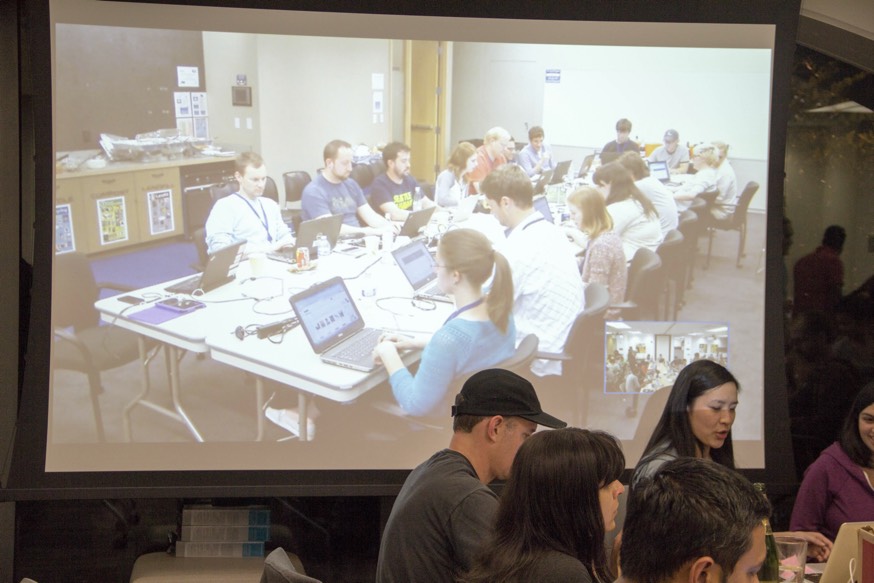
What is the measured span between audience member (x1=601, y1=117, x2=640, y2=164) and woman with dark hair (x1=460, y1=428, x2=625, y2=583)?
7.99 feet

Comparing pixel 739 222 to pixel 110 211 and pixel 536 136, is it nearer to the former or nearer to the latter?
pixel 536 136

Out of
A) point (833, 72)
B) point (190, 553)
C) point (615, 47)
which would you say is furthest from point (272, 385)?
point (833, 72)

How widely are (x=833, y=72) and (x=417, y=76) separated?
2.13 m

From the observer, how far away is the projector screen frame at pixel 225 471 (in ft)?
11.5

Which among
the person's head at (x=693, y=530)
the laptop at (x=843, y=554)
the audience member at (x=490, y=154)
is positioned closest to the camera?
the person's head at (x=693, y=530)

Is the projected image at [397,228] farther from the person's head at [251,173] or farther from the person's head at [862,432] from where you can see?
the person's head at [862,432]

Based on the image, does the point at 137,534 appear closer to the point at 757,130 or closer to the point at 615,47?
the point at 615,47

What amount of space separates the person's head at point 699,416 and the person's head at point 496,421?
2.75 ft


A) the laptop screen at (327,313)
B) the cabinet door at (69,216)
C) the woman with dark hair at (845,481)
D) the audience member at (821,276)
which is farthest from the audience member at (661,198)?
the cabinet door at (69,216)

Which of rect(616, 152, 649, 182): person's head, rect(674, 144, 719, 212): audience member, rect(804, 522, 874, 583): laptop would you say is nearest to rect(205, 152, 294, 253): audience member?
rect(616, 152, 649, 182): person's head

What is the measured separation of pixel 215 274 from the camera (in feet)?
12.0

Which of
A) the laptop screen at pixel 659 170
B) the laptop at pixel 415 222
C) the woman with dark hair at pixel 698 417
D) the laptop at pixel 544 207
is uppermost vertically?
the laptop screen at pixel 659 170

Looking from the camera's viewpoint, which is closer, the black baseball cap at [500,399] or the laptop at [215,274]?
the black baseball cap at [500,399]

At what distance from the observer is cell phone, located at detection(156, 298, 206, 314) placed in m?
3.65
